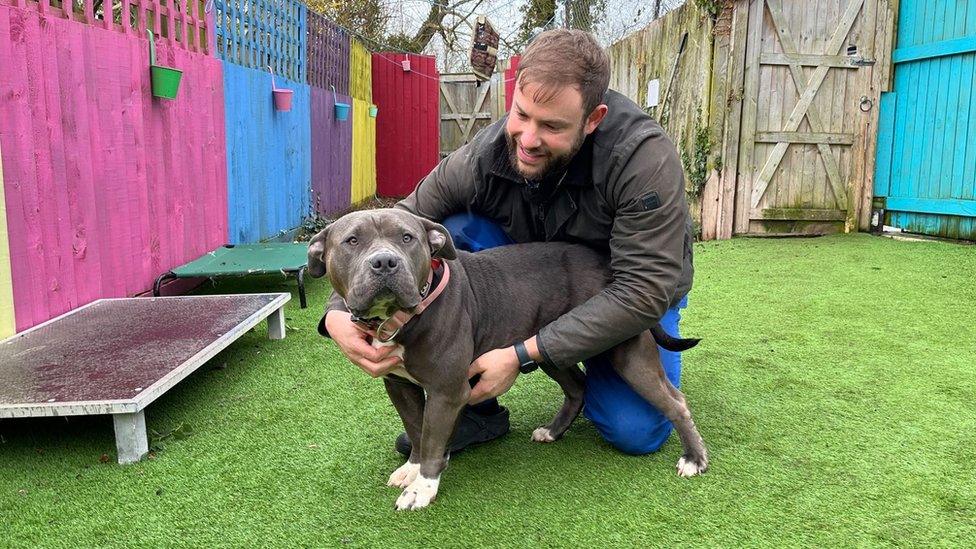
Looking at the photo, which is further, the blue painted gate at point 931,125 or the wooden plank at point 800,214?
the wooden plank at point 800,214

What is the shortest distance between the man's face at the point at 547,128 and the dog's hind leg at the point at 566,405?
0.87 meters

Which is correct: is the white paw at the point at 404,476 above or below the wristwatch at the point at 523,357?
below

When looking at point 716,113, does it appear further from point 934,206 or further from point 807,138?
point 934,206

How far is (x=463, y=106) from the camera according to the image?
13.8 metres

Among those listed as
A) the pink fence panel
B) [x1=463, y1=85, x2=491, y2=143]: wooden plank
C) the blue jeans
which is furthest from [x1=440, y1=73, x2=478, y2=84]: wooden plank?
the blue jeans

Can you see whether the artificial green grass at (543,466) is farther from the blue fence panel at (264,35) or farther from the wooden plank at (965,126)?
the wooden plank at (965,126)

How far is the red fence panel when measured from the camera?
13.1m

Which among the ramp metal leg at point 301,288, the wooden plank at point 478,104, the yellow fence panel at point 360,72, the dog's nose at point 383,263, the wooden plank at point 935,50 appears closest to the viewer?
the dog's nose at point 383,263

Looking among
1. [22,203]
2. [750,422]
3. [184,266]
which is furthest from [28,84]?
[750,422]

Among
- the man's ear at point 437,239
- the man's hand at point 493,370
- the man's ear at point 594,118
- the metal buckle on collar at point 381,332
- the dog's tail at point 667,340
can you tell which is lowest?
the man's hand at point 493,370

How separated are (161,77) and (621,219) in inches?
143

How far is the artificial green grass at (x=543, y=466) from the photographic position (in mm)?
2242

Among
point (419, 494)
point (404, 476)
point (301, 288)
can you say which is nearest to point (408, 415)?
point (404, 476)

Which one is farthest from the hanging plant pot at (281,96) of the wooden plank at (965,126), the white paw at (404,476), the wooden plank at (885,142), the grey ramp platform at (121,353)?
the wooden plank at (965,126)
